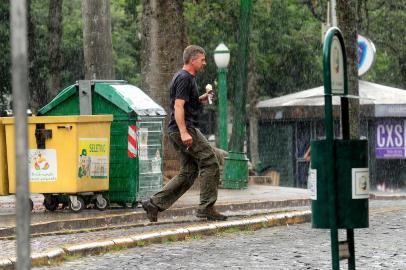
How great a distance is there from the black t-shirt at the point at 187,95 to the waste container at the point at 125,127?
2.15 m

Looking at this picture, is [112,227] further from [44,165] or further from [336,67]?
[336,67]

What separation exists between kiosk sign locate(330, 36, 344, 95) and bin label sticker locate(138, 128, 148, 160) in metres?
7.62

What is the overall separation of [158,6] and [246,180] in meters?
3.35

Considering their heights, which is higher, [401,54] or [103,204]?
[401,54]

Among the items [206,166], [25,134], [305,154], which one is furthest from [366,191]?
[305,154]

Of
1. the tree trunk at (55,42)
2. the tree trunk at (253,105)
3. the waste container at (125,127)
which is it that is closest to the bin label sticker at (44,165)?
the waste container at (125,127)

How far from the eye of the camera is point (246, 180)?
2055cm

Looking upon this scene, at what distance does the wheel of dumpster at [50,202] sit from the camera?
14203 millimetres

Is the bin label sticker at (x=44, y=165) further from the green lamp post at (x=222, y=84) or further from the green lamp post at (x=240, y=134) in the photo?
the green lamp post at (x=222, y=84)

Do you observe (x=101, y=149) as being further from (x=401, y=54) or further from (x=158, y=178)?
(x=401, y=54)

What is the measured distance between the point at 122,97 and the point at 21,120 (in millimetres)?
10008

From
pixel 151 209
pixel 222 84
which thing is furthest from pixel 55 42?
pixel 151 209

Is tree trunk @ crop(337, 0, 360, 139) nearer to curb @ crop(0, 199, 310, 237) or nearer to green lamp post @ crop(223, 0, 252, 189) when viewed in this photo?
curb @ crop(0, 199, 310, 237)

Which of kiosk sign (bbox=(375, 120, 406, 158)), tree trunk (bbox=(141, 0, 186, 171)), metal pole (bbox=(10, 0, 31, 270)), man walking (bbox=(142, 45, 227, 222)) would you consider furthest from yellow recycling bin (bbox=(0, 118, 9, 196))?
kiosk sign (bbox=(375, 120, 406, 158))
